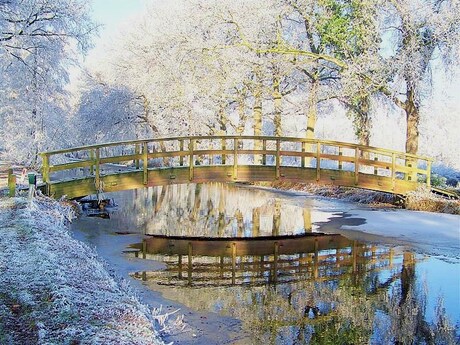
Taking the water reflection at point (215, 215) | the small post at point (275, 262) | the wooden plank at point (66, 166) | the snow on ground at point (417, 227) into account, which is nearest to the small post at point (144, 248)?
the water reflection at point (215, 215)

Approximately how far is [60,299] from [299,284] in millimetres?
3586

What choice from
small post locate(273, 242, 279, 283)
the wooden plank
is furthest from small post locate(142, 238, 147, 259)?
the wooden plank

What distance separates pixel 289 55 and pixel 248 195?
20.4 ft

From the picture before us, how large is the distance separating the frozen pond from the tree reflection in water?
0.06 ft

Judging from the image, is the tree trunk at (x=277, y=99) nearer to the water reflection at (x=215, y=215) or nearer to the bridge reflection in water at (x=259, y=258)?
the water reflection at (x=215, y=215)

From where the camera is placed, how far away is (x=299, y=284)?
6.98 meters

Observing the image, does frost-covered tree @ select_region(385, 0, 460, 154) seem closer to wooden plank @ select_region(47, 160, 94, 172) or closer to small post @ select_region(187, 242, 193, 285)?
small post @ select_region(187, 242, 193, 285)

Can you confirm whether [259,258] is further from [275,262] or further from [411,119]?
[411,119]

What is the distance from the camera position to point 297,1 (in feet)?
65.1

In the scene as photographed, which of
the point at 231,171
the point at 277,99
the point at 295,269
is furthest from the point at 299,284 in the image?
the point at 277,99

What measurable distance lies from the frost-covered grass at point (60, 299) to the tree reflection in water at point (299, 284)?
1121 mm

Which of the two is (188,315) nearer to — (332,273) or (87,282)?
(87,282)

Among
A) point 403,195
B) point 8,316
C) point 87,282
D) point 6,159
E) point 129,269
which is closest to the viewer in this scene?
point 8,316

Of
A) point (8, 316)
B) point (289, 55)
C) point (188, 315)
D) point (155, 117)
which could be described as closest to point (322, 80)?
point (289, 55)
